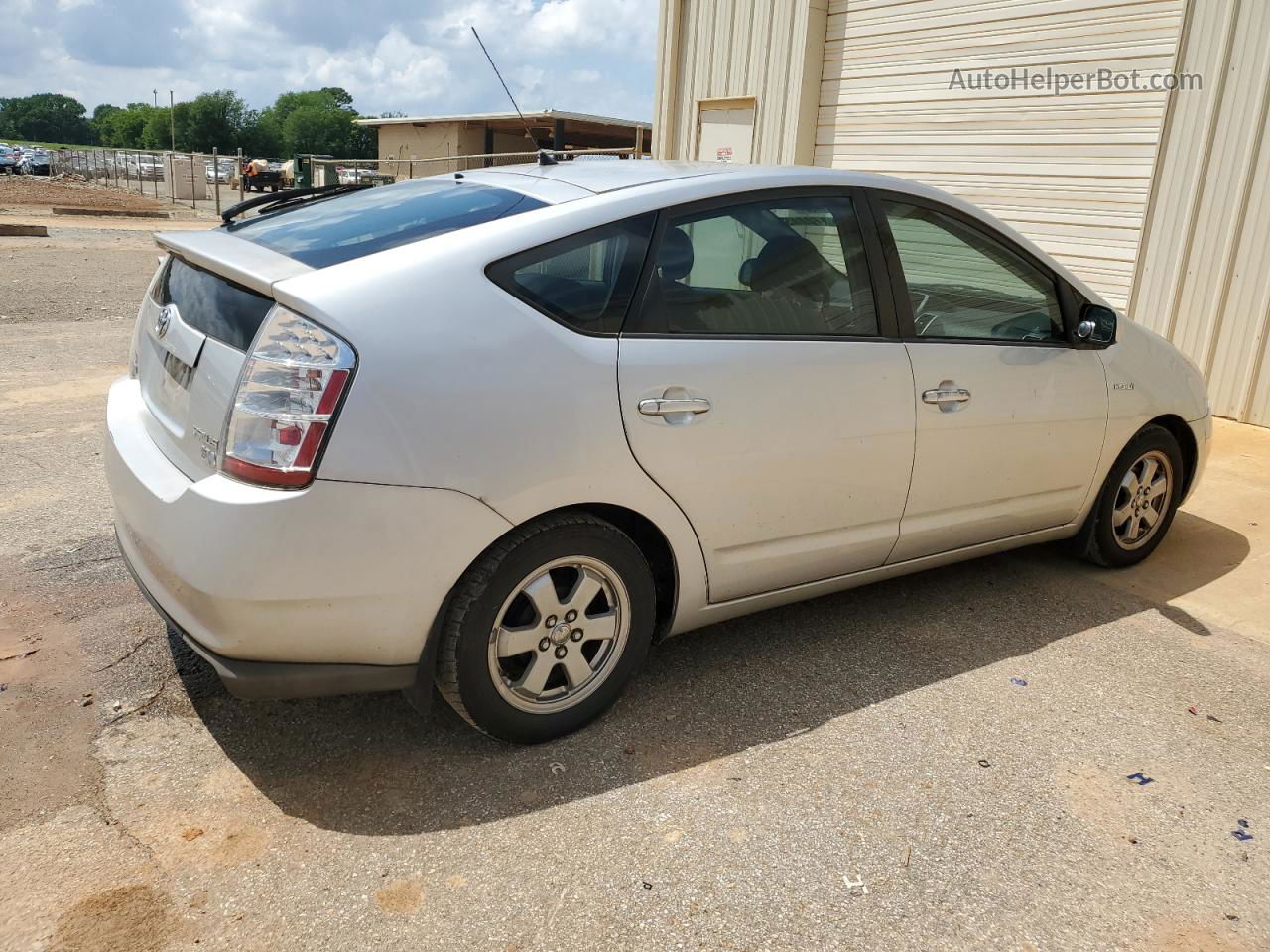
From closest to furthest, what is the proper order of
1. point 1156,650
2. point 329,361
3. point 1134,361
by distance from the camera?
1. point 329,361
2. point 1156,650
3. point 1134,361

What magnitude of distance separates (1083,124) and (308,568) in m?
6.98

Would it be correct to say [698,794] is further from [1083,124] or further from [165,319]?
[1083,124]

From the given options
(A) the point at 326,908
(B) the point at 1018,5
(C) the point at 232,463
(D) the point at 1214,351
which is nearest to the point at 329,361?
(C) the point at 232,463

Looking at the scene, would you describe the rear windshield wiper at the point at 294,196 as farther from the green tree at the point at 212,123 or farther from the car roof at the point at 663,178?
the green tree at the point at 212,123

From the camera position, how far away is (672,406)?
9.65 ft

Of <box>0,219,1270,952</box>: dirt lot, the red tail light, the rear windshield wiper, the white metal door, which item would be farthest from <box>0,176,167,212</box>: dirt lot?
the red tail light

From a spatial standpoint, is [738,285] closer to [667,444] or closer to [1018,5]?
[667,444]

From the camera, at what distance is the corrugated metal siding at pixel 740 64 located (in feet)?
31.5

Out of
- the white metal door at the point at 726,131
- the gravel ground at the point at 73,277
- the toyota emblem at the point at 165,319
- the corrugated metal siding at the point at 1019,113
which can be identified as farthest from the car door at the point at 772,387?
the gravel ground at the point at 73,277

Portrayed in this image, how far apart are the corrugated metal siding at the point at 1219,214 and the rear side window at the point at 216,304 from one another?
631 cm

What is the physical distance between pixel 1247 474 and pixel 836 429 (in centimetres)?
396

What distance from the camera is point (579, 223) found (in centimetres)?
293

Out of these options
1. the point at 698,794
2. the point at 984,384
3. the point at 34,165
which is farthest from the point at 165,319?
the point at 34,165

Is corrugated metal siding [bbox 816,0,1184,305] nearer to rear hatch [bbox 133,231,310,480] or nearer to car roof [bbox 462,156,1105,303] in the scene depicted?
car roof [bbox 462,156,1105,303]
